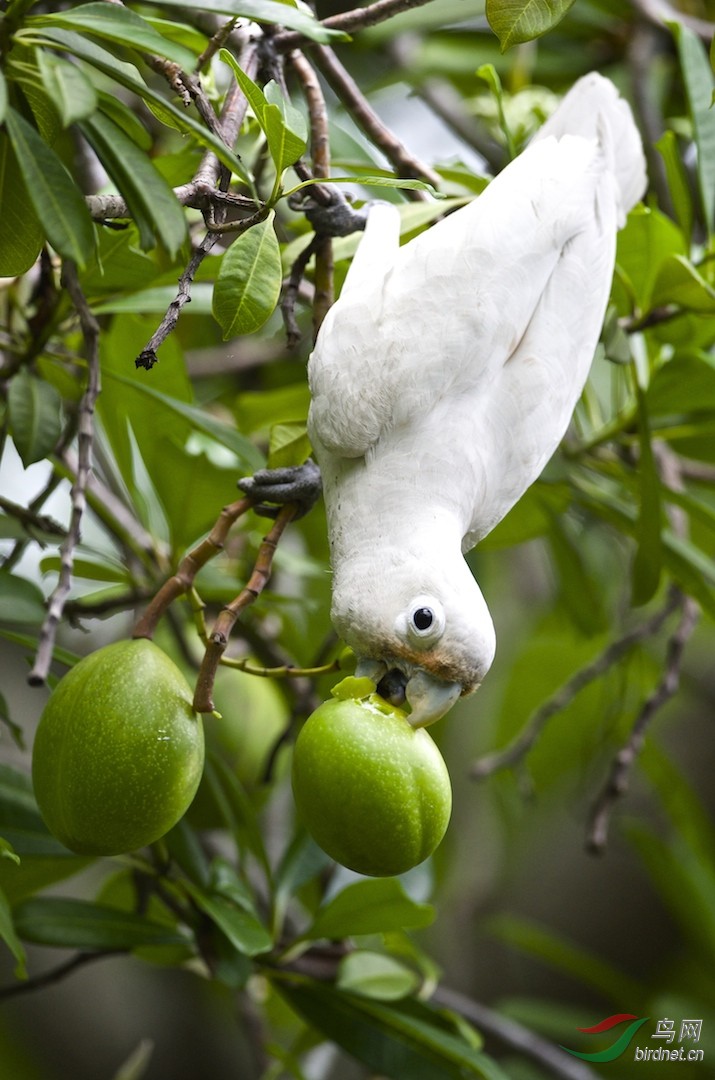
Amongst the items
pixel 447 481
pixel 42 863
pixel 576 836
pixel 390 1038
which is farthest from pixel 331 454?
pixel 576 836

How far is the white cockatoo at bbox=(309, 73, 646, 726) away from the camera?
86cm

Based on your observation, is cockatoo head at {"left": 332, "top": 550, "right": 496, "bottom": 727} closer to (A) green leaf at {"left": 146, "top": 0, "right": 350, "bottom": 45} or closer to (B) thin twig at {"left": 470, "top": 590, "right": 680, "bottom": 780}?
(A) green leaf at {"left": 146, "top": 0, "right": 350, "bottom": 45}

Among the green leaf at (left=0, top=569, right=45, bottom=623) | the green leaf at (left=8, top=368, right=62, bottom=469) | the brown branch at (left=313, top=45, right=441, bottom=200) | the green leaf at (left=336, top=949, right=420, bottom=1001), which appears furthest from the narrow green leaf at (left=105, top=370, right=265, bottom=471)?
the green leaf at (left=336, top=949, right=420, bottom=1001)

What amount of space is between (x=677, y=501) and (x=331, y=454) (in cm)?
62

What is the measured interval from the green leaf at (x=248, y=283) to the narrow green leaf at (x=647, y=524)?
1.80ft

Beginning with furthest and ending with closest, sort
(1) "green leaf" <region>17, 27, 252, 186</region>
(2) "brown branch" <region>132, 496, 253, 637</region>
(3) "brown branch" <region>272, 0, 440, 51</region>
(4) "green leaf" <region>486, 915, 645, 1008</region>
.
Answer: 1. (4) "green leaf" <region>486, 915, 645, 1008</region>
2. (3) "brown branch" <region>272, 0, 440, 51</region>
3. (2) "brown branch" <region>132, 496, 253, 637</region>
4. (1) "green leaf" <region>17, 27, 252, 186</region>

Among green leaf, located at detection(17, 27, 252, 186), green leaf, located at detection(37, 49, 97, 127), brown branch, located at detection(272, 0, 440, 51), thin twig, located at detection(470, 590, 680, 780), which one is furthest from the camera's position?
thin twig, located at detection(470, 590, 680, 780)

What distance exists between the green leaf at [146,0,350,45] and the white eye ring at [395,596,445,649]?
45 centimetres

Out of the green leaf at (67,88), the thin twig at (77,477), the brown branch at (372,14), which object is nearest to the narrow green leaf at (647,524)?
the brown branch at (372,14)

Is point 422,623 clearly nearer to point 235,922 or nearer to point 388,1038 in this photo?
point 235,922

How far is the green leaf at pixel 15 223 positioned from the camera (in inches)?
32.0

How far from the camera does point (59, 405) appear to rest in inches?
41.7

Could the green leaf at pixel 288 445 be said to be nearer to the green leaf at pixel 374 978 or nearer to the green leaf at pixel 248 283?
the green leaf at pixel 248 283

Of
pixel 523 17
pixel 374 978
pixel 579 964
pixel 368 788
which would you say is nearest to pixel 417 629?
pixel 368 788
